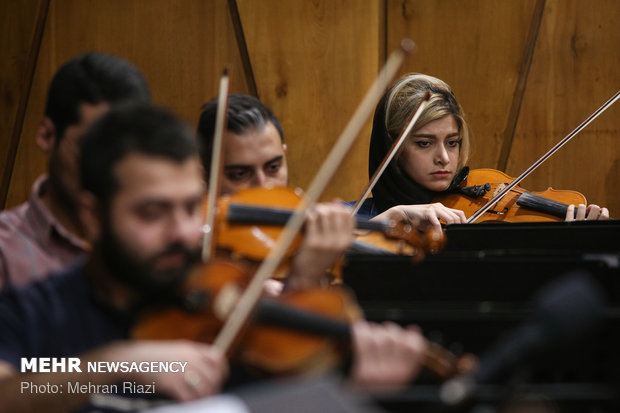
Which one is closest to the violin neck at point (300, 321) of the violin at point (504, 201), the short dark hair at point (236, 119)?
the short dark hair at point (236, 119)

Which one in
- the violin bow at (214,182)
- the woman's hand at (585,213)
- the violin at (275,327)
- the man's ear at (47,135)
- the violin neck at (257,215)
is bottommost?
the woman's hand at (585,213)

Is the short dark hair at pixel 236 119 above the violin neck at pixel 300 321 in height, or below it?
above

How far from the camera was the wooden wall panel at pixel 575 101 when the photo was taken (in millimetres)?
2891

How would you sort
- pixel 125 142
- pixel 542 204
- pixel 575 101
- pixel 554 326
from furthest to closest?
pixel 575 101 < pixel 542 204 < pixel 125 142 < pixel 554 326

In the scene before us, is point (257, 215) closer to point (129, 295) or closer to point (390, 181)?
point (129, 295)

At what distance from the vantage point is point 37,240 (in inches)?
41.8

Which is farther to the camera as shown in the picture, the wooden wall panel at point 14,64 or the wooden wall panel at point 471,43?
the wooden wall panel at point 471,43

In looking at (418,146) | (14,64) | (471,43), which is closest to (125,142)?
(418,146)

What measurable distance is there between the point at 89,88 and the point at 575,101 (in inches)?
88.1

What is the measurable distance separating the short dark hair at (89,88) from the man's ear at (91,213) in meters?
0.25

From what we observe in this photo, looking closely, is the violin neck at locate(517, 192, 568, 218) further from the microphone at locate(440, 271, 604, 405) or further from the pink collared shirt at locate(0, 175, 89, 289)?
the microphone at locate(440, 271, 604, 405)

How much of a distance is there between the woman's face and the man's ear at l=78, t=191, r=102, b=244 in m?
1.38

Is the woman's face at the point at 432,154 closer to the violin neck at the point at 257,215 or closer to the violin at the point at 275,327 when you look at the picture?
the violin neck at the point at 257,215

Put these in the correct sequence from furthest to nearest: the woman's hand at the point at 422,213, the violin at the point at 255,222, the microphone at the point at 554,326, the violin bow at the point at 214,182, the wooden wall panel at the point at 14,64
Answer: the wooden wall panel at the point at 14,64 < the woman's hand at the point at 422,213 < the violin at the point at 255,222 < the violin bow at the point at 214,182 < the microphone at the point at 554,326
